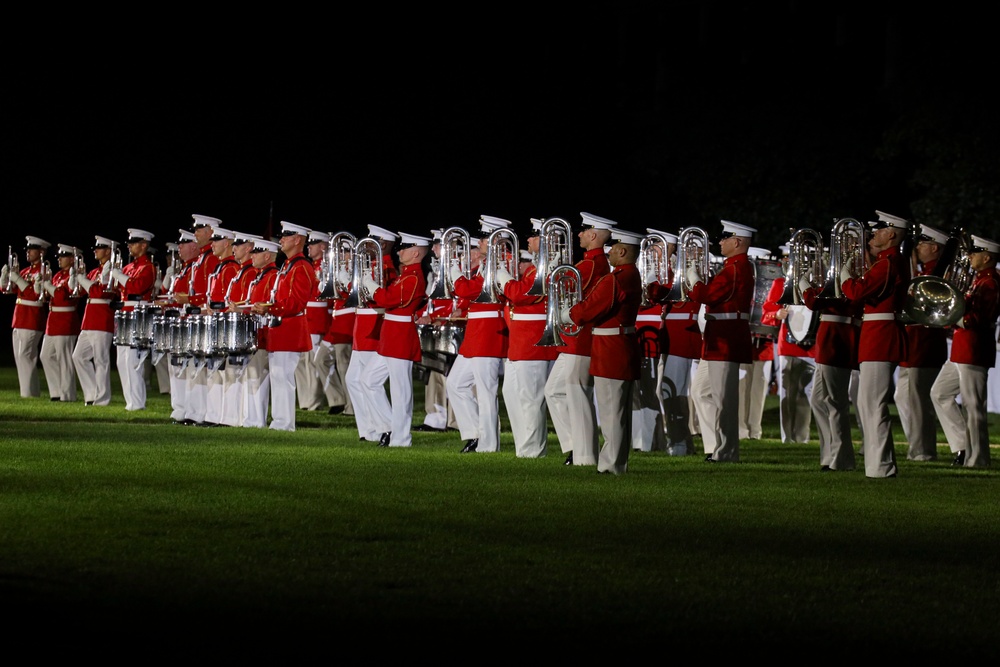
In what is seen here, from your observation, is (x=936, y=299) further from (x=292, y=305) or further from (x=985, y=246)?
(x=292, y=305)

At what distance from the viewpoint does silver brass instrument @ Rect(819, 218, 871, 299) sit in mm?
13375

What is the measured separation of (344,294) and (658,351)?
11.7 feet

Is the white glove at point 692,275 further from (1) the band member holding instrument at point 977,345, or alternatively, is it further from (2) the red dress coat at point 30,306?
(2) the red dress coat at point 30,306

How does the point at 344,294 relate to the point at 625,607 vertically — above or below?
above

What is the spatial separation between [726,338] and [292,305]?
430 cm

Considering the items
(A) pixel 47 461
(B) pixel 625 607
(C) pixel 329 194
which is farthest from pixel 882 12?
(B) pixel 625 607

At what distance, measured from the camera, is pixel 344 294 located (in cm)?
1680

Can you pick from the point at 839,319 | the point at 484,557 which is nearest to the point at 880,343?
the point at 839,319

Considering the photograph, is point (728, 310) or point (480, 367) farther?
point (480, 367)

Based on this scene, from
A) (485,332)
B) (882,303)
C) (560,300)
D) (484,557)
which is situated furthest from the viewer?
(485,332)

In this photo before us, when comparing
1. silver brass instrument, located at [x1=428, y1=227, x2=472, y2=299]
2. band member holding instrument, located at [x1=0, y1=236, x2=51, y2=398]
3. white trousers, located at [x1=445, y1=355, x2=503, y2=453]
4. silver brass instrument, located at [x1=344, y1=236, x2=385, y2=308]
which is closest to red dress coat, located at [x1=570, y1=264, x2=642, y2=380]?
white trousers, located at [x1=445, y1=355, x2=503, y2=453]

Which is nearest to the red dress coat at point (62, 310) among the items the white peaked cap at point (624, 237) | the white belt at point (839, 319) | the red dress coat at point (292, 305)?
the red dress coat at point (292, 305)

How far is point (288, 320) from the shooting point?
52.3 feet

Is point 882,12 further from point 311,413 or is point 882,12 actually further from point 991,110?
point 311,413
